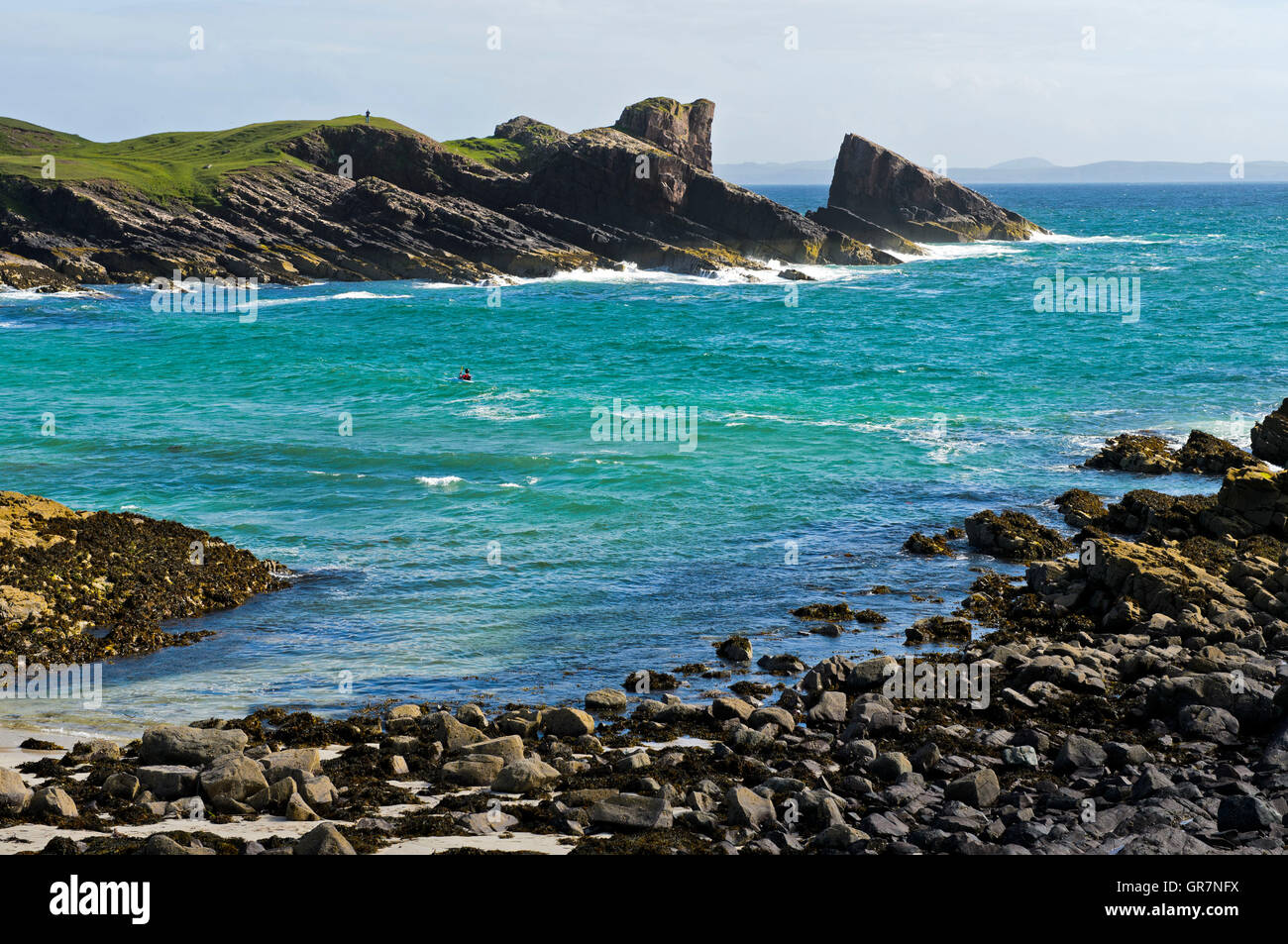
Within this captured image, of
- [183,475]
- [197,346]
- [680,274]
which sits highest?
[680,274]

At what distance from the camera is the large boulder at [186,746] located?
15.9 meters

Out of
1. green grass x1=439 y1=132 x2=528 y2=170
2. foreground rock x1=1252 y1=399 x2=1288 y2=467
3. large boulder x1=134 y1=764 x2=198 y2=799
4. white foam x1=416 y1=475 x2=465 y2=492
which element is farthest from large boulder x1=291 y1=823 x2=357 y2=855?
green grass x1=439 y1=132 x2=528 y2=170

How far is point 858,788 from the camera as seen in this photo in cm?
1492

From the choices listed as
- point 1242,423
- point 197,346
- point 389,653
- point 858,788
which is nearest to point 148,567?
point 389,653

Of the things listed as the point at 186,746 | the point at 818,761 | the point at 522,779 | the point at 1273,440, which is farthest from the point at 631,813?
the point at 1273,440

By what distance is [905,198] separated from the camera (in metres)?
137

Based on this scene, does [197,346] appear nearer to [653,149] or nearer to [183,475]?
[183,475]

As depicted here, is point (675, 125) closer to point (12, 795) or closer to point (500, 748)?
point (500, 748)

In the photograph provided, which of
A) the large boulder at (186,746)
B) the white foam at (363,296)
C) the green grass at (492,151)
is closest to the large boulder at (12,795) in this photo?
the large boulder at (186,746)

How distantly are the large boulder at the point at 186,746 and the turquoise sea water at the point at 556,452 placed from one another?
3129 millimetres

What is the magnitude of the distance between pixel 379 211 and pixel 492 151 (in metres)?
31.4

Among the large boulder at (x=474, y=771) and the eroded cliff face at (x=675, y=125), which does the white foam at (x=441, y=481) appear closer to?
the large boulder at (x=474, y=771)

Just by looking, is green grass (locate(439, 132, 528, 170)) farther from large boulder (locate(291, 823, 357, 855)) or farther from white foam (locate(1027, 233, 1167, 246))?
large boulder (locate(291, 823, 357, 855))

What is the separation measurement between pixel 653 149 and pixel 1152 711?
99.8 meters
